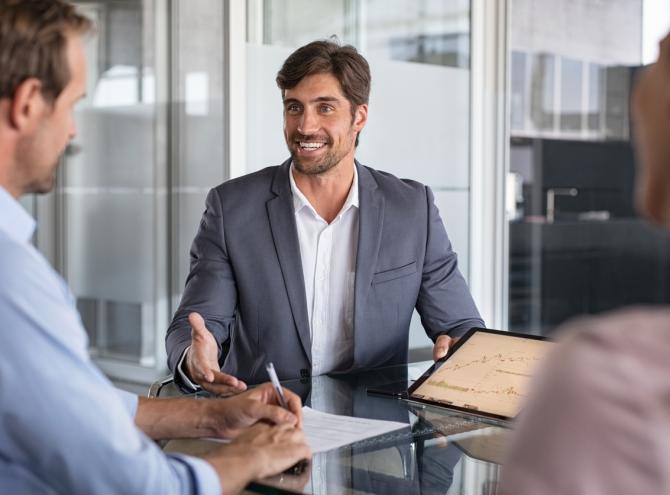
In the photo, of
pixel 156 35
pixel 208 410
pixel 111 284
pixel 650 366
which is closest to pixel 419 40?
pixel 156 35

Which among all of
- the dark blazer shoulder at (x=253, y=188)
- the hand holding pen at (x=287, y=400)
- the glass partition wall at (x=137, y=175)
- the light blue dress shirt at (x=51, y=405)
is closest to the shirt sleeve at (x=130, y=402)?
the hand holding pen at (x=287, y=400)

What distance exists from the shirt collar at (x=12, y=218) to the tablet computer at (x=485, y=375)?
110cm

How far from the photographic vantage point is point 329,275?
9.71 feet

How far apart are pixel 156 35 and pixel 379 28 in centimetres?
110

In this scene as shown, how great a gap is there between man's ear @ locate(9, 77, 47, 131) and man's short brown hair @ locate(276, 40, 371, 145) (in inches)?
67.8

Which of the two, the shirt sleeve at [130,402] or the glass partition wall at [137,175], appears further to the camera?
the glass partition wall at [137,175]

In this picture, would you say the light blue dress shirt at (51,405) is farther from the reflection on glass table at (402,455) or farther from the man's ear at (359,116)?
the man's ear at (359,116)

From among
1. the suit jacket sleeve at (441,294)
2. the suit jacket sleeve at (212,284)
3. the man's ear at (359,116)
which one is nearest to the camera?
the suit jacket sleeve at (212,284)

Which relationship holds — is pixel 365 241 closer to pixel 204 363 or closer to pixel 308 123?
pixel 308 123

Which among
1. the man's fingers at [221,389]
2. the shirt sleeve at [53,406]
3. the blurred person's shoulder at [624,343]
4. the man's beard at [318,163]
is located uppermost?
the man's beard at [318,163]

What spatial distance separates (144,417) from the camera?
1.90 meters

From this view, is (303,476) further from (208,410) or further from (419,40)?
(419,40)

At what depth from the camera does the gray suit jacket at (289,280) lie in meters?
2.86

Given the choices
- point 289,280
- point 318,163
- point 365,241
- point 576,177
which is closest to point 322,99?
point 318,163
